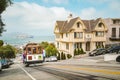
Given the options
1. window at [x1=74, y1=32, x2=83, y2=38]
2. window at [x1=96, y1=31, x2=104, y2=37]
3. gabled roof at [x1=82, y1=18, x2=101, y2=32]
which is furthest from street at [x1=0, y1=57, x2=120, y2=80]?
window at [x1=96, y1=31, x2=104, y2=37]

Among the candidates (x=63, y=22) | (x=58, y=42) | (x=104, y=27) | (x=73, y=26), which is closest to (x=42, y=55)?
(x=73, y=26)

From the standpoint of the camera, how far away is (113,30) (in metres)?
77.3

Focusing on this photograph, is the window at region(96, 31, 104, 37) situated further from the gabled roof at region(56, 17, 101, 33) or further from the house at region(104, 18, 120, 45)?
the house at region(104, 18, 120, 45)

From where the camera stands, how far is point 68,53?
235 ft

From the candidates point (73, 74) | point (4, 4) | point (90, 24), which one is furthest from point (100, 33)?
point (73, 74)

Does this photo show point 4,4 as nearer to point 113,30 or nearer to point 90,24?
point 90,24

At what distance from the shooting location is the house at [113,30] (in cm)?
7644

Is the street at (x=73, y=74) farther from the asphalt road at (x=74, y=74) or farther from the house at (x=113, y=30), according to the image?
the house at (x=113, y=30)

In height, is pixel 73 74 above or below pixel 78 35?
below

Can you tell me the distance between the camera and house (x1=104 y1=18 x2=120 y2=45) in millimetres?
76438

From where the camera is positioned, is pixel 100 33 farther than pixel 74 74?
Yes

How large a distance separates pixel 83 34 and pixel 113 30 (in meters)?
12.1

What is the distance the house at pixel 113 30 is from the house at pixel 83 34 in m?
6.14

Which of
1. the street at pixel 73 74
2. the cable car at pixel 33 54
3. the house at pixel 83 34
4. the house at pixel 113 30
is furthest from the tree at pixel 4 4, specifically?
the house at pixel 113 30
